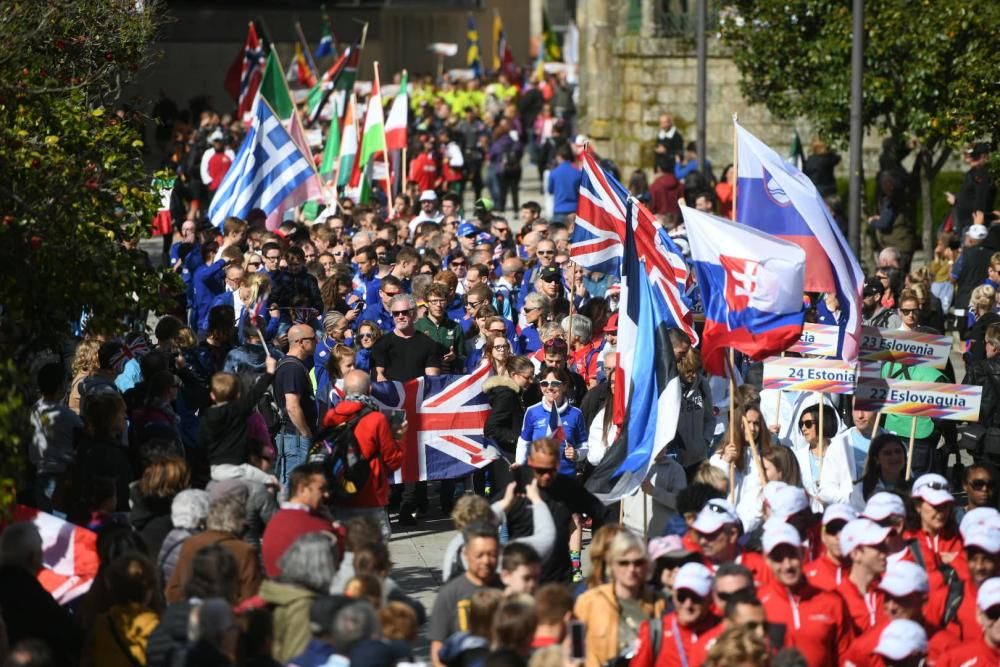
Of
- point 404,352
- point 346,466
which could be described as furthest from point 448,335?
point 346,466

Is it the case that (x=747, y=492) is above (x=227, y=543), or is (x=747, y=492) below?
below

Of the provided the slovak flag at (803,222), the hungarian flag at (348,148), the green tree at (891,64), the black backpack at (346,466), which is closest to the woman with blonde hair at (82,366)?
the black backpack at (346,466)

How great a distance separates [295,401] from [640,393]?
7.24 feet

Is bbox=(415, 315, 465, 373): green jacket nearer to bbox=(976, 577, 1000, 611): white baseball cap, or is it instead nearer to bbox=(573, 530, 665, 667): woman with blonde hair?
bbox=(573, 530, 665, 667): woman with blonde hair

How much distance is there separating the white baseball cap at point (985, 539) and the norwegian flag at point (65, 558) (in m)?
3.94

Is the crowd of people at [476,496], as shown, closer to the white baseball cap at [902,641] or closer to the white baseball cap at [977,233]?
the white baseball cap at [902,641]

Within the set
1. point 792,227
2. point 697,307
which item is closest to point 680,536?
point 792,227

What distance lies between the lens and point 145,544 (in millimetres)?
8477

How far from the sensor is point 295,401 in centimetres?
1159

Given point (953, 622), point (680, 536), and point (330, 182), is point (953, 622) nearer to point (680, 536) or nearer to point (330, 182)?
point (680, 536)

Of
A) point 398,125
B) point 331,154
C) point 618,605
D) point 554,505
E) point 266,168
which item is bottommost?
point 618,605

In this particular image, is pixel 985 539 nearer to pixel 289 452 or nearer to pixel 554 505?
pixel 554 505

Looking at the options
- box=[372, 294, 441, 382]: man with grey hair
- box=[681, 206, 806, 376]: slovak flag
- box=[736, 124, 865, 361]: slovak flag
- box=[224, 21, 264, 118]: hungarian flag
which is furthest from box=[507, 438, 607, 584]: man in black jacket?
box=[224, 21, 264, 118]: hungarian flag

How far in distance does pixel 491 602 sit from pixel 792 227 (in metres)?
5.14
